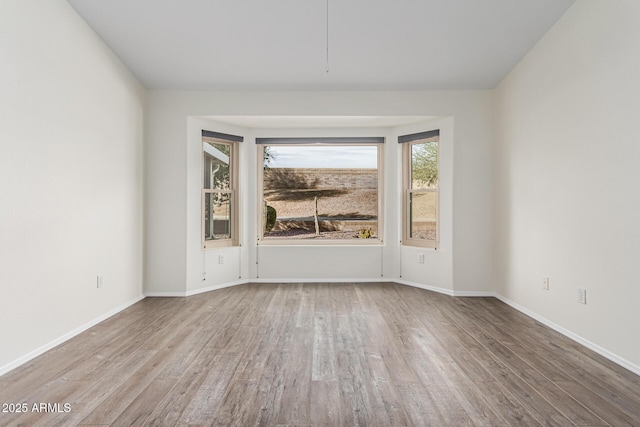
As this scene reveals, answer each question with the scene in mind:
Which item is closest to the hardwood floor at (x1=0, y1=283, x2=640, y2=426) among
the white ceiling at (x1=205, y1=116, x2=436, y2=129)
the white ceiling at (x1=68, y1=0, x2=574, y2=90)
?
the white ceiling at (x1=205, y1=116, x2=436, y2=129)

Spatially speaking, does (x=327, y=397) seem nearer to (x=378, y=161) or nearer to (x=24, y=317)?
(x=24, y=317)

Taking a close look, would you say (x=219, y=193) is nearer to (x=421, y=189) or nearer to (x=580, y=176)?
(x=421, y=189)

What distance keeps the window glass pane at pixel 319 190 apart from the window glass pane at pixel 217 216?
0.57 metres

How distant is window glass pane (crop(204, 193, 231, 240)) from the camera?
533 cm

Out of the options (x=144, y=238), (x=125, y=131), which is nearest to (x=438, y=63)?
(x=125, y=131)

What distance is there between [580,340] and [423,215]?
8.43 ft

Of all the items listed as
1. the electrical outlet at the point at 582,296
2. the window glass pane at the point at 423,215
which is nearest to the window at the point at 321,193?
the window glass pane at the point at 423,215

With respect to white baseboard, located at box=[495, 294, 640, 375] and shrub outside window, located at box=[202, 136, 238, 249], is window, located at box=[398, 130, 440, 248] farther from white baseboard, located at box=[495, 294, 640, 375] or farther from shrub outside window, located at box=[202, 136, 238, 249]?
shrub outside window, located at box=[202, 136, 238, 249]

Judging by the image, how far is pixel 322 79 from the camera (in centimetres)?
470

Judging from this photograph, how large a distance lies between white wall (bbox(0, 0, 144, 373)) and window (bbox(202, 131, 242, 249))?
103cm

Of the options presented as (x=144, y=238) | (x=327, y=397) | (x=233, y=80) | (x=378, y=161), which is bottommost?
(x=327, y=397)

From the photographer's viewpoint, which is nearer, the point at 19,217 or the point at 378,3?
the point at 19,217

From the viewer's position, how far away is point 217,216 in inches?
215

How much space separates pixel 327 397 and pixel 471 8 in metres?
3.44
